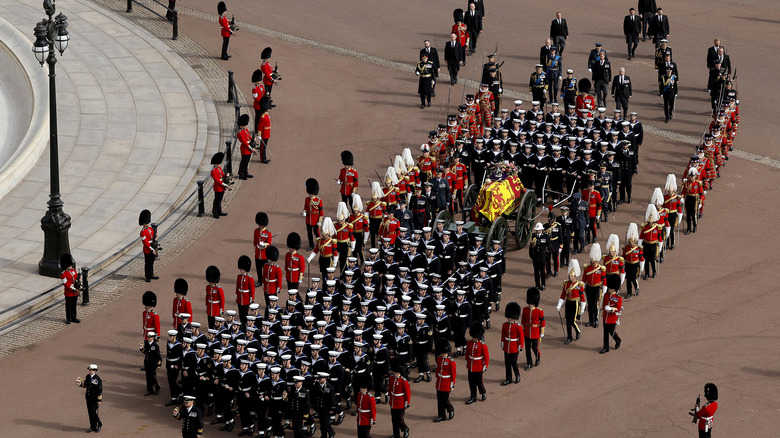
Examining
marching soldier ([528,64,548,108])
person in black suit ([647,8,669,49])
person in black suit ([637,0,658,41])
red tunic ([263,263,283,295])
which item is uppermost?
person in black suit ([637,0,658,41])

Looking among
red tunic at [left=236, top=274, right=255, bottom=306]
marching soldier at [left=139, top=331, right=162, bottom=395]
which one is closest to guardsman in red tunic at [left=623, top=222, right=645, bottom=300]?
red tunic at [left=236, top=274, right=255, bottom=306]

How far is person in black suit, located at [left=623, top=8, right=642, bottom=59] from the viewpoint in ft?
140

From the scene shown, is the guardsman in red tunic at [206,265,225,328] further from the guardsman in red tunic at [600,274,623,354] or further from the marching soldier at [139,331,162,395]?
the guardsman in red tunic at [600,274,623,354]

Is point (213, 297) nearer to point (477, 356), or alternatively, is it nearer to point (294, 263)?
point (294, 263)

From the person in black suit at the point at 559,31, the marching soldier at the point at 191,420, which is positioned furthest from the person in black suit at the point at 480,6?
the marching soldier at the point at 191,420

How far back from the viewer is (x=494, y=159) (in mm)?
33406

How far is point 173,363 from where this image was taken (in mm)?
24766

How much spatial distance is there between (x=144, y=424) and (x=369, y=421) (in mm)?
3987

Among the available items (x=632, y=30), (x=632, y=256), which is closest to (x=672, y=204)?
(x=632, y=256)

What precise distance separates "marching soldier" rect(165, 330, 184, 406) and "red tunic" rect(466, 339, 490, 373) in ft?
16.7

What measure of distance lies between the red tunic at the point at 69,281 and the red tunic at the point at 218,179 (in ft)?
17.6

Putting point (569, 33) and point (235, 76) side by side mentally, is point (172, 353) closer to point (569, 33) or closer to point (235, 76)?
point (235, 76)

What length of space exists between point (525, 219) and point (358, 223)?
3782mm

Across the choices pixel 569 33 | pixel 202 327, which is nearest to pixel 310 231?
pixel 202 327
